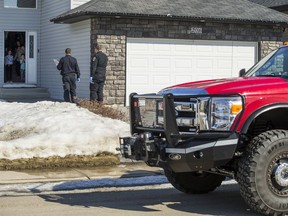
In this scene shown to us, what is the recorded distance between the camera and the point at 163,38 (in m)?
19.3

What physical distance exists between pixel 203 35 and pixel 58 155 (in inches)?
426

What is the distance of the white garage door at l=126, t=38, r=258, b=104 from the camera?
19.0m

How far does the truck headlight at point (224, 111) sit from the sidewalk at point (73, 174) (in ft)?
11.1

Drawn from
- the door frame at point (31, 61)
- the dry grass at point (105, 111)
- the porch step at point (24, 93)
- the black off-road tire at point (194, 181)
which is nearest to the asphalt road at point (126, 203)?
the black off-road tire at point (194, 181)

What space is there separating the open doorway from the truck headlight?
1892 cm

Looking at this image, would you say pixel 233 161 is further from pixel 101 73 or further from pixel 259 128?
pixel 101 73

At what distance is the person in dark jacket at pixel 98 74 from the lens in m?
17.1

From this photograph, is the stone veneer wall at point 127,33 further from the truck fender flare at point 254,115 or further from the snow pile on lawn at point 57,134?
the truck fender flare at point 254,115

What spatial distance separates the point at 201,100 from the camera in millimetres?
6594

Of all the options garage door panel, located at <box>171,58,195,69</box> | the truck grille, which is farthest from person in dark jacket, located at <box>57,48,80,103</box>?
the truck grille

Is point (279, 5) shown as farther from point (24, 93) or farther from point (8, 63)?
point (8, 63)

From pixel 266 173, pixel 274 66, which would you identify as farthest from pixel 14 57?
pixel 266 173

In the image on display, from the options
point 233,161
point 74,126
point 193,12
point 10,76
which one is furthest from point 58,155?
point 10,76

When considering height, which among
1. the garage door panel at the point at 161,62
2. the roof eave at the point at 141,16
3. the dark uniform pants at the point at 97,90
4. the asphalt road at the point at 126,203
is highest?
the roof eave at the point at 141,16
